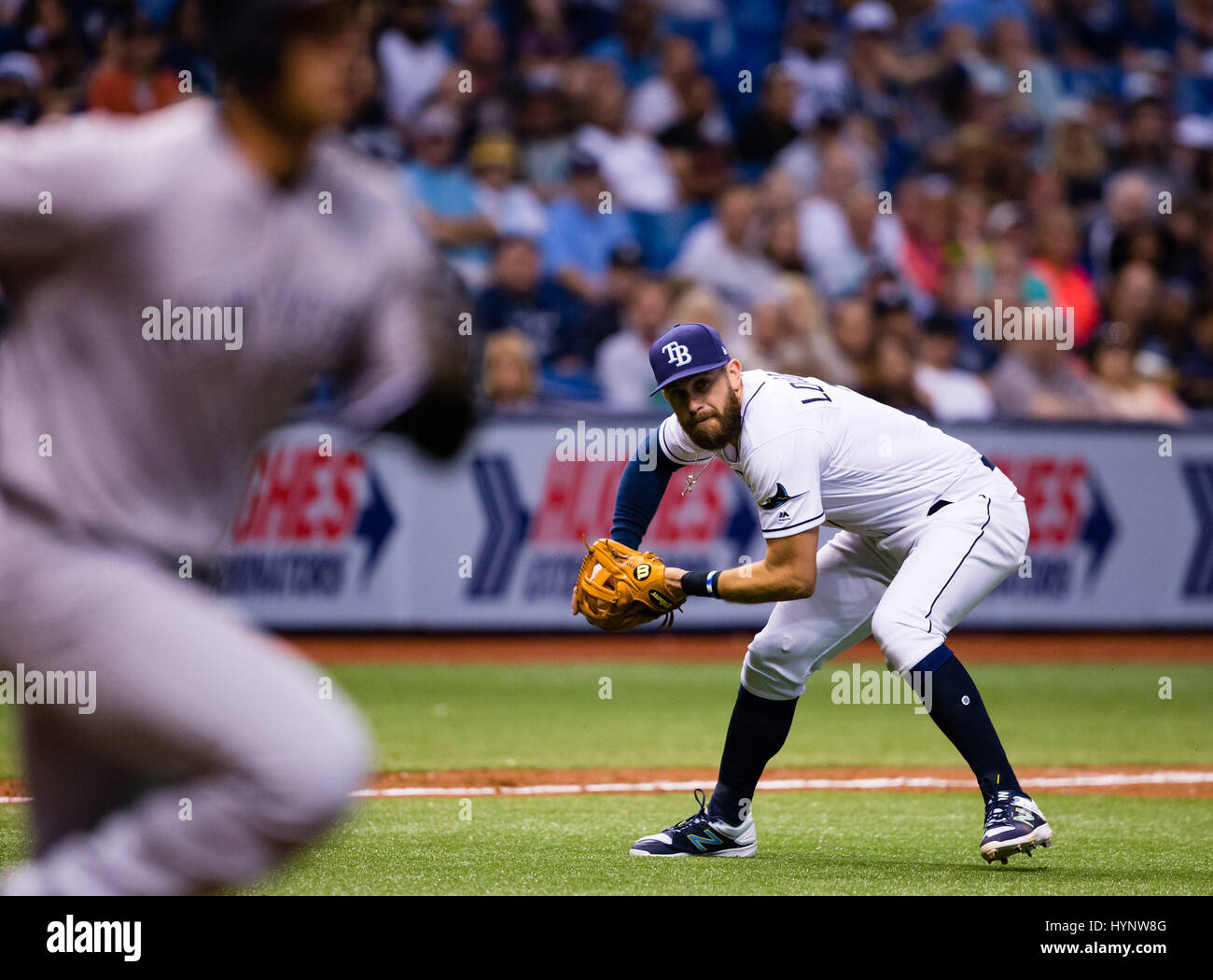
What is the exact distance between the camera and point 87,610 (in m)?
2.78

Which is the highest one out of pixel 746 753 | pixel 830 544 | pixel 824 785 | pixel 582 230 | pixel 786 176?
pixel 786 176

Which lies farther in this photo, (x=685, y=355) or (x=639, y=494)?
(x=639, y=494)

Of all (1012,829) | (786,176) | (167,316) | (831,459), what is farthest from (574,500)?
(167,316)

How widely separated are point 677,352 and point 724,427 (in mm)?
338

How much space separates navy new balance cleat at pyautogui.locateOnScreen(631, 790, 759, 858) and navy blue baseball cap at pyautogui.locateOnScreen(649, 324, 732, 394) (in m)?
1.76

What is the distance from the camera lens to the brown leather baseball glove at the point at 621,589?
6035 millimetres

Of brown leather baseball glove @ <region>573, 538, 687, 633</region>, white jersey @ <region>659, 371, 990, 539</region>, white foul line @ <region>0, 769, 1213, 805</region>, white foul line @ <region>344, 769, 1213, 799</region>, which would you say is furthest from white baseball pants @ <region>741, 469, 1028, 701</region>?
white foul line @ <region>344, 769, 1213, 799</region>

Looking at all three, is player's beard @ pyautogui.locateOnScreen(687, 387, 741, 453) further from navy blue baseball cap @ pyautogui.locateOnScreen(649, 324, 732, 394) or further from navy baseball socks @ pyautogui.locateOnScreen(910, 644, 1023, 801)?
navy baseball socks @ pyautogui.locateOnScreen(910, 644, 1023, 801)

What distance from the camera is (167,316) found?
2865 mm

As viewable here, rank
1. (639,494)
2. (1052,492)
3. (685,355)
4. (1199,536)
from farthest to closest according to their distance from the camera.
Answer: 1. (1199,536)
2. (1052,492)
3. (639,494)
4. (685,355)

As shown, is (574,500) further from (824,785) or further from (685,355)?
(685,355)

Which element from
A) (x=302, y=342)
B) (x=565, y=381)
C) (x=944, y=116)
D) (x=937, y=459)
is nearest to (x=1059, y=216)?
(x=944, y=116)

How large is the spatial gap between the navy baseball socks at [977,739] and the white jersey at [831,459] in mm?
663
